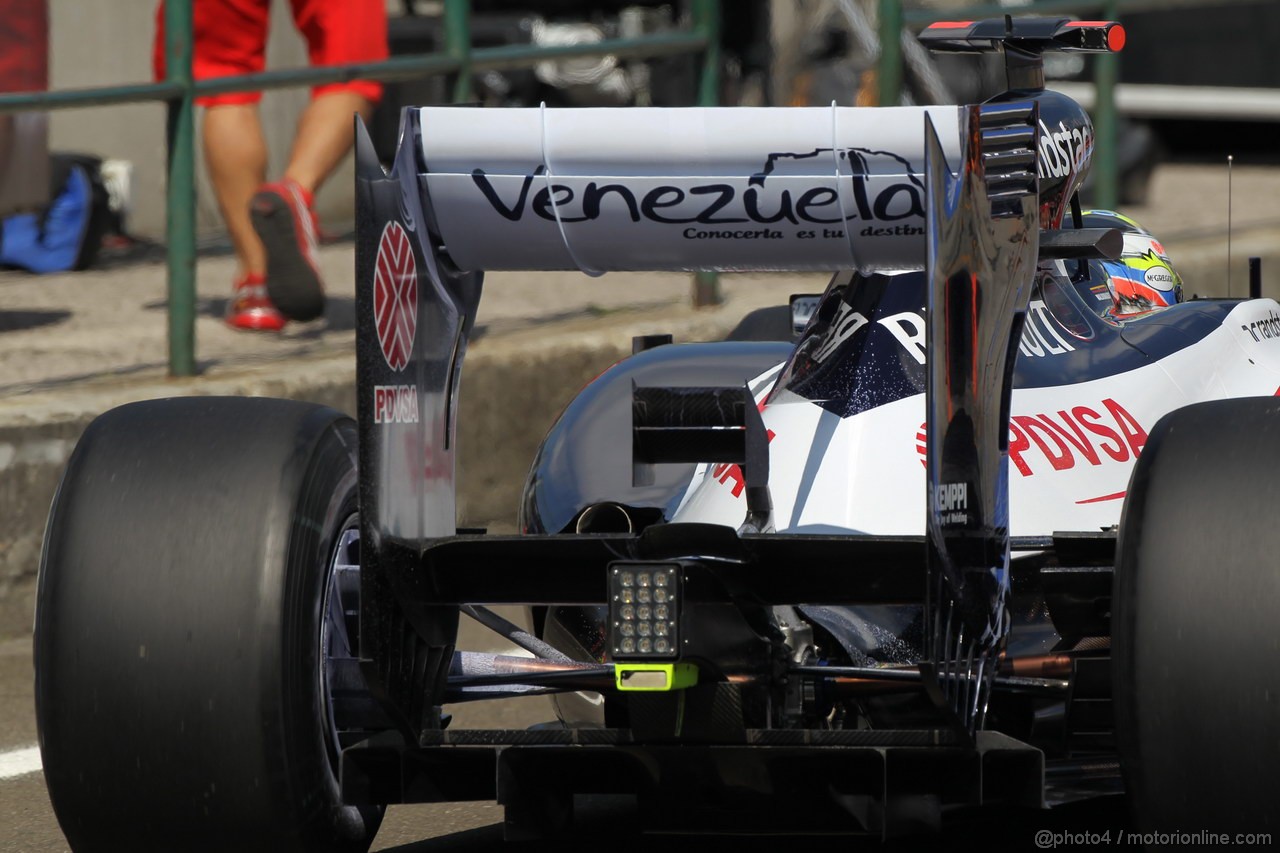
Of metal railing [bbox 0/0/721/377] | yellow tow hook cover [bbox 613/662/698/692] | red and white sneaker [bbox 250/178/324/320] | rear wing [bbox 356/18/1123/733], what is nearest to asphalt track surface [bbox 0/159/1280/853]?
yellow tow hook cover [bbox 613/662/698/692]

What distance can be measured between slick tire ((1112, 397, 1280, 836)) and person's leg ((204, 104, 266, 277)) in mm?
4680

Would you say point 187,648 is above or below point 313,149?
below

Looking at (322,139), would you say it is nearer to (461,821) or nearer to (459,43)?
(459,43)

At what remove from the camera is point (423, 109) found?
3.33 m

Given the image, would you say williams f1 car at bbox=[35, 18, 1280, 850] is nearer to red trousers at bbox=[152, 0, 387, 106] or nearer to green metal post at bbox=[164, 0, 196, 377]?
green metal post at bbox=[164, 0, 196, 377]

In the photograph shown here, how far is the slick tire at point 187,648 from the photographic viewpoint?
3.25 metres

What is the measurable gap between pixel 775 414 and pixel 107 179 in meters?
6.35

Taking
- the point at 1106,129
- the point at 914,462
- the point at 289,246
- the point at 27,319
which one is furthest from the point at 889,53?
the point at 914,462

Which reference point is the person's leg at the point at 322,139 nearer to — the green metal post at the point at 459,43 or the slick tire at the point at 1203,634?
the green metal post at the point at 459,43

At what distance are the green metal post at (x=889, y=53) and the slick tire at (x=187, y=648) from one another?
5877 mm

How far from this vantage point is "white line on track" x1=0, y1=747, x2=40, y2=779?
4.68 m

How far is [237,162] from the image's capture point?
7.45 m

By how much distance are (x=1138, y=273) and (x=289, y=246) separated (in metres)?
2.91

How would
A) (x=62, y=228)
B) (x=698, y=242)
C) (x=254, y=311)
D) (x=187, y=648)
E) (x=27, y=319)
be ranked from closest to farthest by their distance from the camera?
(x=187, y=648) < (x=698, y=242) < (x=254, y=311) < (x=27, y=319) < (x=62, y=228)
